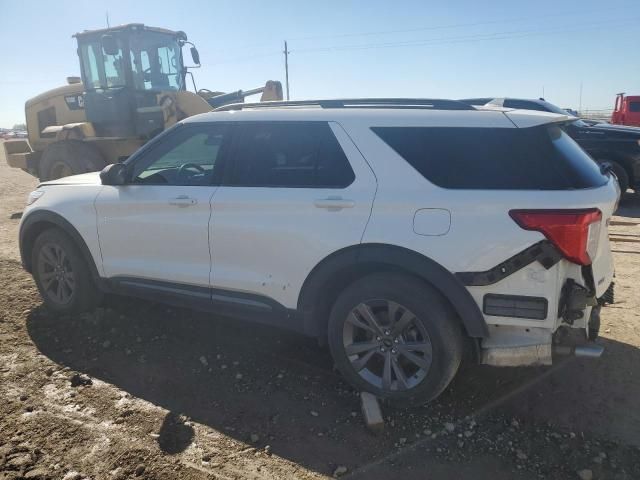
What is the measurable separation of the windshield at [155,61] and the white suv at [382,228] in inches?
241

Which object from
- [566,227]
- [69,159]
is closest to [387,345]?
[566,227]

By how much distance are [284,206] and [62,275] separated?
2.47 meters

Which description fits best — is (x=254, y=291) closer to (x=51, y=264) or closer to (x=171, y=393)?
(x=171, y=393)

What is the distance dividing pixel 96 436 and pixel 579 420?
2.86 meters

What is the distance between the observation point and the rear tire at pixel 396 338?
9.43 ft

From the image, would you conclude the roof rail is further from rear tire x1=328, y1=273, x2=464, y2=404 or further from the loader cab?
the loader cab

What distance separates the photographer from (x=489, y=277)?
2693 mm

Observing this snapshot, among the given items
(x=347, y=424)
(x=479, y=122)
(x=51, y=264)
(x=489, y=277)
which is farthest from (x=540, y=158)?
(x=51, y=264)

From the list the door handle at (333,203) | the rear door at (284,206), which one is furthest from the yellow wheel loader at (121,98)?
the door handle at (333,203)

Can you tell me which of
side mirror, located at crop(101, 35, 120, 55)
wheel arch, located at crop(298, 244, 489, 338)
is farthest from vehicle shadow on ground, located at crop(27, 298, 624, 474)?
side mirror, located at crop(101, 35, 120, 55)

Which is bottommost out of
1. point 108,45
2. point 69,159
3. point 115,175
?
point 69,159

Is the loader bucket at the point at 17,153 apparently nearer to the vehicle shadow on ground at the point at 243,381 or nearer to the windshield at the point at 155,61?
the windshield at the point at 155,61

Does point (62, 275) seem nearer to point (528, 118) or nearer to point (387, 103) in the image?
point (387, 103)

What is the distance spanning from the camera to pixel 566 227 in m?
2.56
